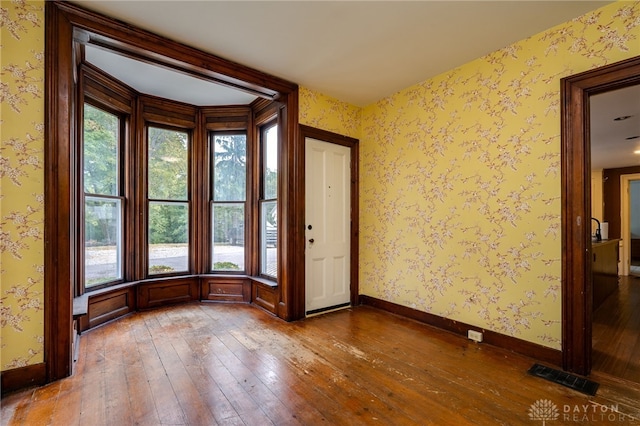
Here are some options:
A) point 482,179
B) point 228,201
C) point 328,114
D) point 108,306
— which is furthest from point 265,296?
point 482,179

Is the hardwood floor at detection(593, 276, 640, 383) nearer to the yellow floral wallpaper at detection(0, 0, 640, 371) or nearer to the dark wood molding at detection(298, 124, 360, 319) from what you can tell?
the yellow floral wallpaper at detection(0, 0, 640, 371)

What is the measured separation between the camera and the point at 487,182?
2.77 meters

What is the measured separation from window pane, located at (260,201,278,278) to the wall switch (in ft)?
7.80

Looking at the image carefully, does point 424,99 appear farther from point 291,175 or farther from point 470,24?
point 291,175

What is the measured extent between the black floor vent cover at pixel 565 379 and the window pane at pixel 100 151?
4647 mm

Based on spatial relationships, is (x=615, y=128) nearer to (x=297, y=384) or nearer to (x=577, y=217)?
(x=577, y=217)

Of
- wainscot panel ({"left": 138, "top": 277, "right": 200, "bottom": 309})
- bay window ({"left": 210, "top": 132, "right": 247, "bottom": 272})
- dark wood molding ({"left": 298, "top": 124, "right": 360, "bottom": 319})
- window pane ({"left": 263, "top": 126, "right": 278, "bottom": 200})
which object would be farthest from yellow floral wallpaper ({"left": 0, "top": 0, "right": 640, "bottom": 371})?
wainscot panel ({"left": 138, "top": 277, "right": 200, "bottom": 309})

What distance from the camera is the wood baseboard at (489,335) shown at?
7.79ft

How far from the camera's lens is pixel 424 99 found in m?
3.33

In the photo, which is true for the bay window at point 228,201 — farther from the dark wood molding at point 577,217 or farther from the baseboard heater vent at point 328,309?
the dark wood molding at point 577,217

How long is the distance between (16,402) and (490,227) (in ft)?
12.6

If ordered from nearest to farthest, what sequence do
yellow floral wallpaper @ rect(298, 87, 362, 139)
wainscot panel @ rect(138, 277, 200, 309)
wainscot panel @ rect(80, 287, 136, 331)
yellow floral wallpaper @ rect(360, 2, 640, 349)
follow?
yellow floral wallpaper @ rect(360, 2, 640, 349)
wainscot panel @ rect(80, 287, 136, 331)
yellow floral wallpaper @ rect(298, 87, 362, 139)
wainscot panel @ rect(138, 277, 200, 309)

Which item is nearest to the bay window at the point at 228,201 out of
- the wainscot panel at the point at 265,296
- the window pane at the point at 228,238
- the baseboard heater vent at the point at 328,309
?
the window pane at the point at 228,238

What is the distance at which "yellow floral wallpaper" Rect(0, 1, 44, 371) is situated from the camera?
1.94 meters
